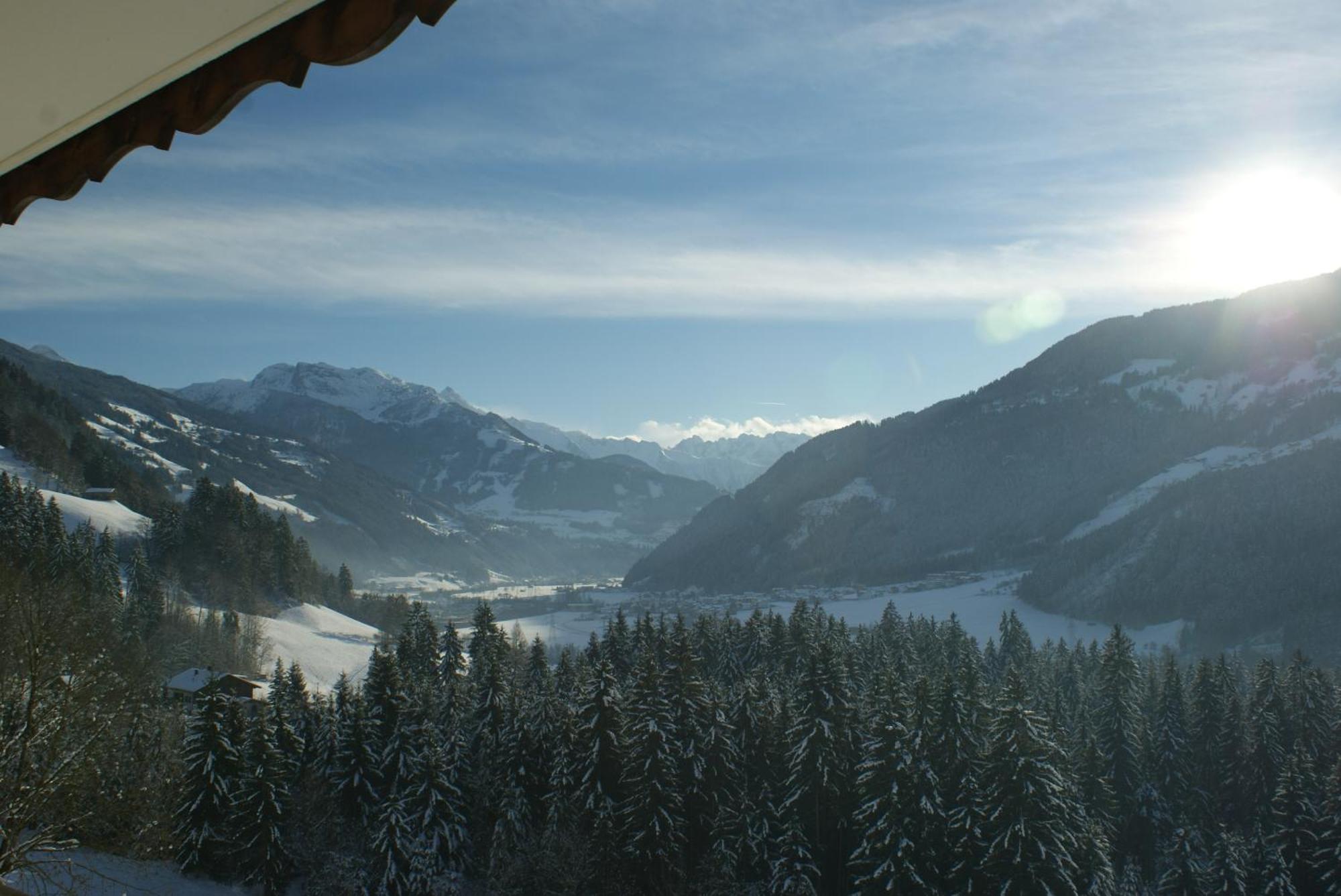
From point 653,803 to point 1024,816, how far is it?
47.7 ft

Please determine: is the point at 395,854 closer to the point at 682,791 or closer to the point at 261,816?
the point at 261,816

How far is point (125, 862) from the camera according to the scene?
32.8 meters

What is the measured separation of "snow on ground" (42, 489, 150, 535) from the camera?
309 feet

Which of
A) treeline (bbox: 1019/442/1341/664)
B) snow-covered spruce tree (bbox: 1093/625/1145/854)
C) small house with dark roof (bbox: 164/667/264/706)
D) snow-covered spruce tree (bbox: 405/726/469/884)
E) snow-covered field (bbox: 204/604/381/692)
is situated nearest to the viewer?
snow-covered spruce tree (bbox: 405/726/469/884)

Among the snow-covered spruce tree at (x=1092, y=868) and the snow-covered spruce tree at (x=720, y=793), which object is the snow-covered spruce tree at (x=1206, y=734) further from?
the snow-covered spruce tree at (x=720, y=793)

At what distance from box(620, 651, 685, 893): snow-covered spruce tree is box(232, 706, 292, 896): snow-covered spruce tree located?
14.7 m

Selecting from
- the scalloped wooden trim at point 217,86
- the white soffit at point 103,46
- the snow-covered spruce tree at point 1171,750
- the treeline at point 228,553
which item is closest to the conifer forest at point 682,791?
the snow-covered spruce tree at point 1171,750

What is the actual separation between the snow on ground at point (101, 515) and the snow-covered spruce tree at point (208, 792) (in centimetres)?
6744

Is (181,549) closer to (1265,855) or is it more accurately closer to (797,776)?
(797,776)

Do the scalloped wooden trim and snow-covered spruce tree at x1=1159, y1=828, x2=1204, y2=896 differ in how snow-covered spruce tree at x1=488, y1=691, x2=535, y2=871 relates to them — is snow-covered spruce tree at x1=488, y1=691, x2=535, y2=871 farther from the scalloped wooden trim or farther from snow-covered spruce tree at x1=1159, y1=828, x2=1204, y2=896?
the scalloped wooden trim

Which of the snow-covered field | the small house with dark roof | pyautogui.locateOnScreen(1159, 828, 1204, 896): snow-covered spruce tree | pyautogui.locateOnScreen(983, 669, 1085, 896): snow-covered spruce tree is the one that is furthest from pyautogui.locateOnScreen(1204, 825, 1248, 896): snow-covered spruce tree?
the snow-covered field

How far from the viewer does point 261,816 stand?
37.0 meters

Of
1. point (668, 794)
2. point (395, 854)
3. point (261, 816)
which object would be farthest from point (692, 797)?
point (261, 816)

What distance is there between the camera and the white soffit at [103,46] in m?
2.80
